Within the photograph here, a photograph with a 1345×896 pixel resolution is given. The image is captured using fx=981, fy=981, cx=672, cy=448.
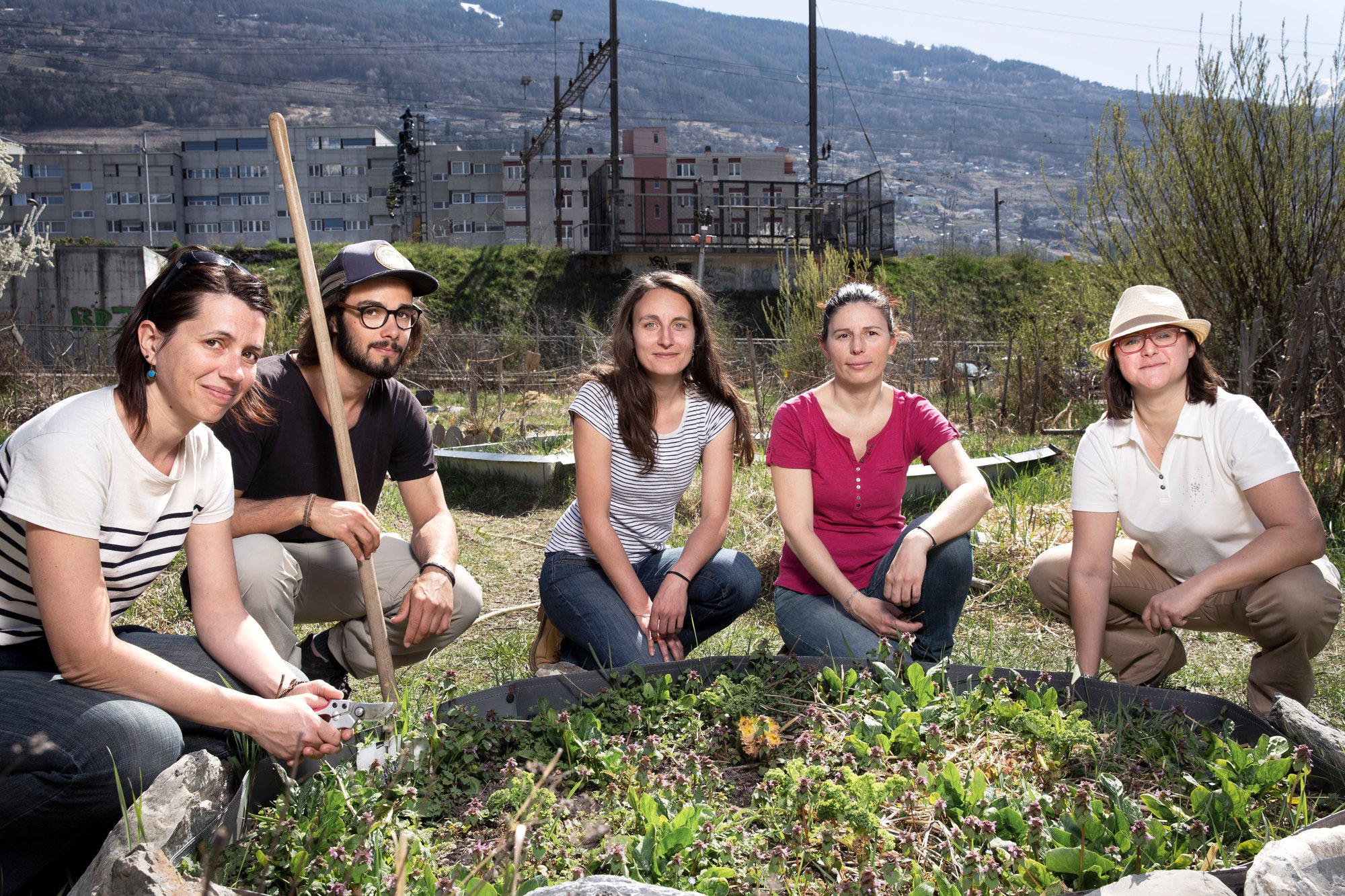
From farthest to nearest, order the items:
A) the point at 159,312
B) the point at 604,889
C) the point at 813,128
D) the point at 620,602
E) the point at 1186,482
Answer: the point at 813,128
the point at 620,602
the point at 1186,482
the point at 159,312
the point at 604,889

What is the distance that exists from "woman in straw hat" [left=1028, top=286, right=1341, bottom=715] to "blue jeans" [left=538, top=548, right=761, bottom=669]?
977 millimetres

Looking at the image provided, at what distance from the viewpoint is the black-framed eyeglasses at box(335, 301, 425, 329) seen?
2.68m

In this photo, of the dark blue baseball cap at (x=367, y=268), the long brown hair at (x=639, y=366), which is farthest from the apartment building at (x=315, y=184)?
the dark blue baseball cap at (x=367, y=268)

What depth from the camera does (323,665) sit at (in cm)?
296

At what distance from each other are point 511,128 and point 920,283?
131629mm

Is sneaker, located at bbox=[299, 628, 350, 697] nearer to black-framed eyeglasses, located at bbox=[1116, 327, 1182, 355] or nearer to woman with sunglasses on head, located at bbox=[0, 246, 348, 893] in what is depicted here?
woman with sunglasses on head, located at bbox=[0, 246, 348, 893]

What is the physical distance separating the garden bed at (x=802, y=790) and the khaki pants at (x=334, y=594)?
0.60 metres

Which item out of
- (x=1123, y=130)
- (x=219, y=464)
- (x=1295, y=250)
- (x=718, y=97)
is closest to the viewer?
(x=219, y=464)

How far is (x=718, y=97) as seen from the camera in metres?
184

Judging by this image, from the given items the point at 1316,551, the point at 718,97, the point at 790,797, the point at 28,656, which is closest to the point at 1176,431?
the point at 1316,551

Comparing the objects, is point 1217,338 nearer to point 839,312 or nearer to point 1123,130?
point 1123,130

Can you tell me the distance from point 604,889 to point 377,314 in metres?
1.79

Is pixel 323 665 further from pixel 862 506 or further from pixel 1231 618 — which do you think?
pixel 1231 618

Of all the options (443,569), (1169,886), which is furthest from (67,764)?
(1169,886)
